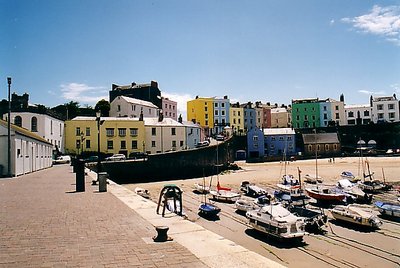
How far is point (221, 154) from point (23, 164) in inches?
1493

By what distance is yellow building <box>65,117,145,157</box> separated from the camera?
200ft

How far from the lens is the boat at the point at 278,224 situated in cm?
1722

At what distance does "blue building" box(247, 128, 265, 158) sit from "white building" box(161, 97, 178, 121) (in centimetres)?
2579

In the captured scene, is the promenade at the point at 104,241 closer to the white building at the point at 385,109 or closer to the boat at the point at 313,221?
the boat at the point at 313,221

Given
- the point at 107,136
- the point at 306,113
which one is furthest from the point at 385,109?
the point at 107,136

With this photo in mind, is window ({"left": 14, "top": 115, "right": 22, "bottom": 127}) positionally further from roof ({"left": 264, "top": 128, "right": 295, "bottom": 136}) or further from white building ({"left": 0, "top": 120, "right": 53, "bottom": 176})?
roof ({"left": 264, "top": 128, "right": 295, "bottom": 136})

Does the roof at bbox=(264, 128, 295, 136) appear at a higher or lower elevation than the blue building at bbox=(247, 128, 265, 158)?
higher

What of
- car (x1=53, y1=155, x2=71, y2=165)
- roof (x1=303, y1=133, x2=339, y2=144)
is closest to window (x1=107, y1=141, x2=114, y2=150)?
car (x1=53, y1=155, x2=71, y2=165)

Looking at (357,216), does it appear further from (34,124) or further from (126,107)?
(126,107)

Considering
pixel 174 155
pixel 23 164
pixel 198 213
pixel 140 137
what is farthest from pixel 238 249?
pixel 140 137

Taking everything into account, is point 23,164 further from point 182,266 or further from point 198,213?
point 182,266

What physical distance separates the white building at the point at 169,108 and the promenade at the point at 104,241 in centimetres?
8055

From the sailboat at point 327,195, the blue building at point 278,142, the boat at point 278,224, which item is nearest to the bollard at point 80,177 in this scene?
the boat at point 278,224

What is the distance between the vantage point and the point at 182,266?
679 centimetres
